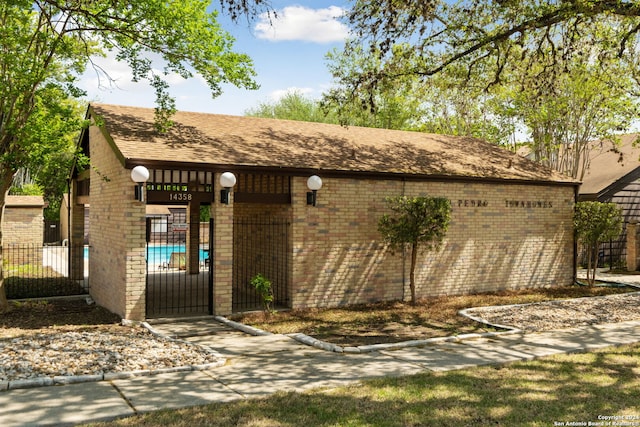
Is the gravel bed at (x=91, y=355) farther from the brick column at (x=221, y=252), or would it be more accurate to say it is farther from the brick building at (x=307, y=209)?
the brick column at (x=221, y=252)

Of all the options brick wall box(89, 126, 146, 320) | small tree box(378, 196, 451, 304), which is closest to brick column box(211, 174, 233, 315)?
brick wall box(89, 126, 146, 320)

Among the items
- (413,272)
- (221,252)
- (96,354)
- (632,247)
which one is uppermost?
(221,252)

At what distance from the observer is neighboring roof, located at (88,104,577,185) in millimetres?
11297

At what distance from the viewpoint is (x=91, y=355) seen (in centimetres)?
732

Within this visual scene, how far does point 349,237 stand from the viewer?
12.7 meters

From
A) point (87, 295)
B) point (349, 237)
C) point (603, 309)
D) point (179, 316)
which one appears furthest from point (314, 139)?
point (603, 309)

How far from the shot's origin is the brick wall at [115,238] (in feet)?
34.0

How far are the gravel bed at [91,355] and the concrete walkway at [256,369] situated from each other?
1.22 feet

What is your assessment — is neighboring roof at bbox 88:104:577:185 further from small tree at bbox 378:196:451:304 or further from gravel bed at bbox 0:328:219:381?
gravel bed at bbox 0:328:219:381

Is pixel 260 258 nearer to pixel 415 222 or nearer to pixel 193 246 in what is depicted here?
pixel 415 222

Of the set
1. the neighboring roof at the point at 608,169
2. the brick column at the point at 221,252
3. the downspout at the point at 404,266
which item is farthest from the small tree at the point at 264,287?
the neighboring roof at the point at 608,169

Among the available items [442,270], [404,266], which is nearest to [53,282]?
[404,266]

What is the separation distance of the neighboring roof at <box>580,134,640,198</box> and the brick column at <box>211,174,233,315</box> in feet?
57.9

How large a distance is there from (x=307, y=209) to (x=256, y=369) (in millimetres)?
5318
